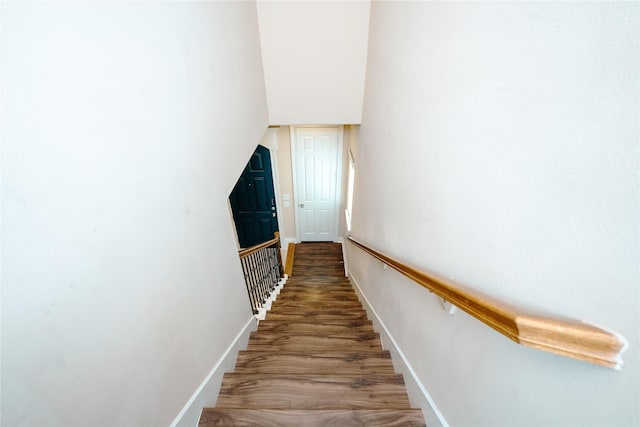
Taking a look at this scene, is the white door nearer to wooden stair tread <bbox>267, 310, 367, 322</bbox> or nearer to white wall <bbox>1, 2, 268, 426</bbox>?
wooden stair tread <bbox>267, 310, 367, 322</bbox>

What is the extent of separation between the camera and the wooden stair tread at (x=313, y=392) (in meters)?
1.45

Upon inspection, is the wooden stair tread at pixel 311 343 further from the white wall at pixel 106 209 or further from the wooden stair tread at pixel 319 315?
the white wall at pixel 106 209

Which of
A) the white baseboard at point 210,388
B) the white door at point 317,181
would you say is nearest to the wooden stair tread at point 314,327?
the white baseboard at point 210,388

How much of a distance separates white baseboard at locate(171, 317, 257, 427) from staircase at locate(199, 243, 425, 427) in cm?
5

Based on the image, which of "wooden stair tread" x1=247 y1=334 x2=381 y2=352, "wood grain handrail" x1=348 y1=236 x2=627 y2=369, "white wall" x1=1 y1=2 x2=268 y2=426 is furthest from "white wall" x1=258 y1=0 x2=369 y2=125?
"wood grain handrail" x1=348 y1=236 x2=627 y2=369

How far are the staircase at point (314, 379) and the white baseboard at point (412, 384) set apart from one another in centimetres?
5

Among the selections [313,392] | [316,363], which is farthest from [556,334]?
[316,363]

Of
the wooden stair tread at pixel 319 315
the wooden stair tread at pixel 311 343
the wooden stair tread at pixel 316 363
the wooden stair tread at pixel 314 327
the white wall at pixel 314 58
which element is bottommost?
the wooden stair tread at pixel 319 315

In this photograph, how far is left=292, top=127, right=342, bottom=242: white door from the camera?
178 inches

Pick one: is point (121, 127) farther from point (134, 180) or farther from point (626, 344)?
point (626, 344)

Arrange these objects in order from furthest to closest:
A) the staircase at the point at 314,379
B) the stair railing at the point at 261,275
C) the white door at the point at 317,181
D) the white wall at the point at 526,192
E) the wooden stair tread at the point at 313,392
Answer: the white door at the point at 317,181, the stair railing at the point at 261,275, the wooden stair tread at the point at 313,392, the staircase at the point at 314,379, the white wall at the point at 526,192

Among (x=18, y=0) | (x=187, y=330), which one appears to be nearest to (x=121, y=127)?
(x=18, y=0)

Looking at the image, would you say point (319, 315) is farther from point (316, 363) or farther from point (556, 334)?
point (556, 334)

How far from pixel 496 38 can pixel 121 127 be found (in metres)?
1.25
